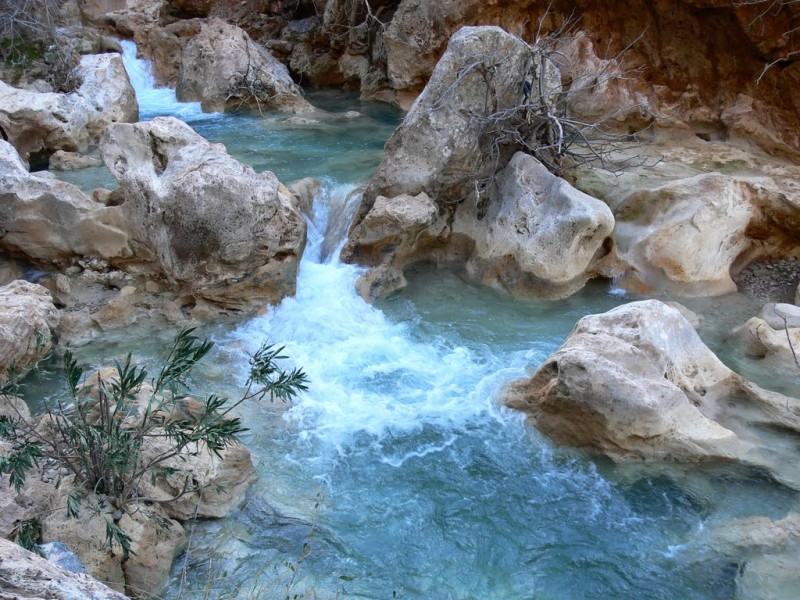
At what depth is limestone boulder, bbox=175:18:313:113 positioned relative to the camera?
12.0 m

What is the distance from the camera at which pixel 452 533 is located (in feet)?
14.8

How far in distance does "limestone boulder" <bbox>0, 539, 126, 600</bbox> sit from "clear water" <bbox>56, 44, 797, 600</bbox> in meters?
1.38

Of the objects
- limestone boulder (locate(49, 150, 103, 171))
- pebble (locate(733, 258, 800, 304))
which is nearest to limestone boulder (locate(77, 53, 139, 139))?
limestone boulder (locate(49, 150, 103, 171))

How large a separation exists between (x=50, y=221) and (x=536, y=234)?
15.8 feet

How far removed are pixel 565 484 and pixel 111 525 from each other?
2954 millimetres

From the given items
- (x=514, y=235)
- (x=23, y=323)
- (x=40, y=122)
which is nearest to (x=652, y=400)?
(x=514, y=235)

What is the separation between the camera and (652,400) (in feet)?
15.9

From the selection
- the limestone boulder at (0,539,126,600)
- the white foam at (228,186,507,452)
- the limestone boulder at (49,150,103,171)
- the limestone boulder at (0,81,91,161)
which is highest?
the limestone boulder at (0,539,126,600)

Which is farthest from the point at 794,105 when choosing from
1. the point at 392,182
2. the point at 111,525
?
the point at 111,525

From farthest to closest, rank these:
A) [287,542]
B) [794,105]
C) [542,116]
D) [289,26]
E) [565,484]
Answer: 1. [289,26]
2. [794,105]
3. [542,116]
4. [565,484]
5. [287,542]

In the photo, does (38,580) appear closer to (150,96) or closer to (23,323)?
(23,323)

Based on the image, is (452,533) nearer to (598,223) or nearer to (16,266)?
(598,223)

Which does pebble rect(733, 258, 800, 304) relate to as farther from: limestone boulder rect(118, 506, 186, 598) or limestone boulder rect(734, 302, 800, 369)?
limestone boulder rect(118, 506, 186, 598)

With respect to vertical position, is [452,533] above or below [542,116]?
below
